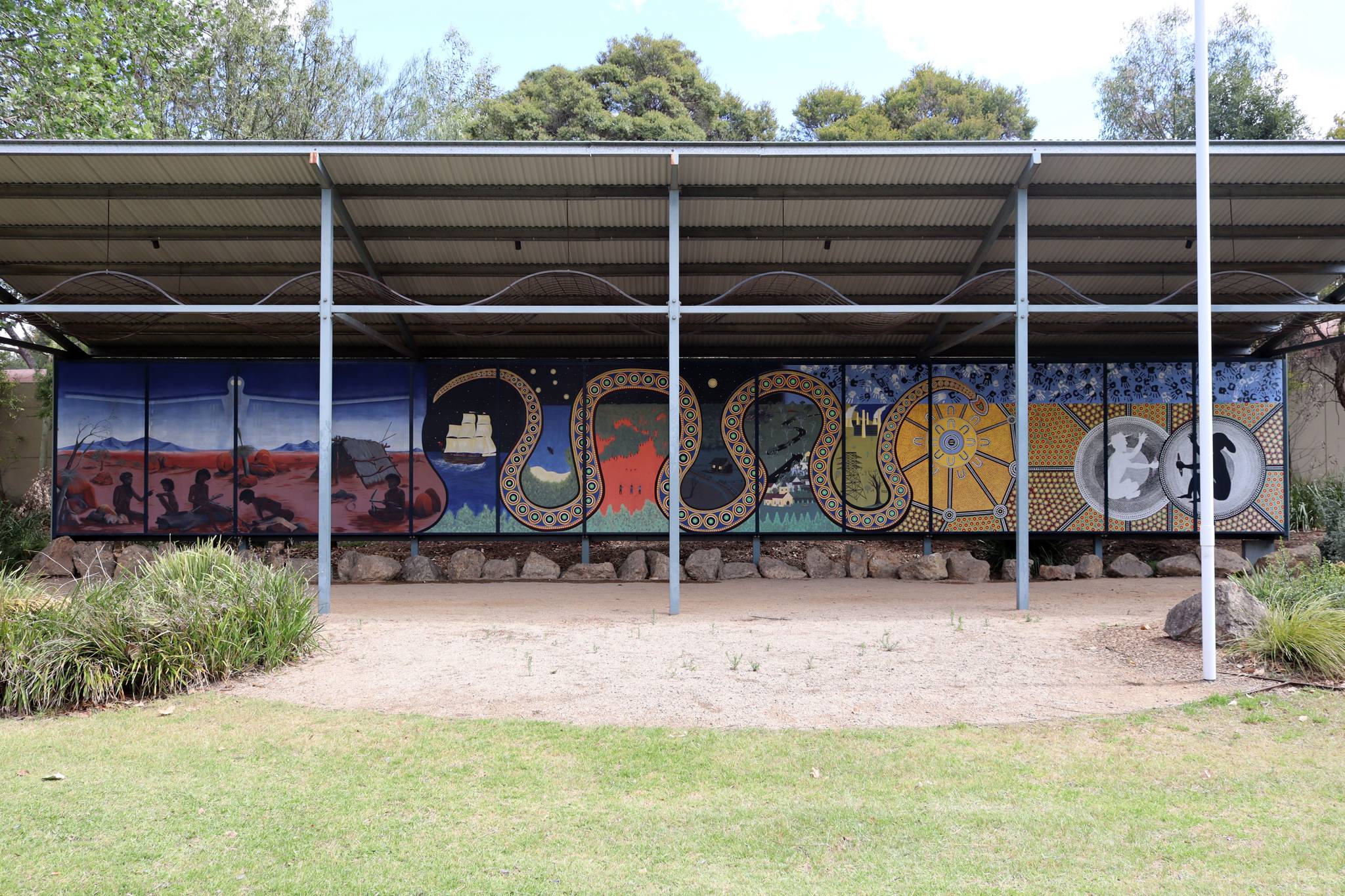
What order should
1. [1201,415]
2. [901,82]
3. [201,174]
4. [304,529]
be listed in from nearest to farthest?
1. [1201,415]
2. [201,174]
3. [304,529]
4. [901,82]

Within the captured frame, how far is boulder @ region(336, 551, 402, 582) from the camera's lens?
538 inches

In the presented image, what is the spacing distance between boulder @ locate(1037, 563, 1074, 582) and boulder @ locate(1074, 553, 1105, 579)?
26 centimetres

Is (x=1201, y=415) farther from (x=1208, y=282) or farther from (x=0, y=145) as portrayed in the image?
(x=0, y=145)

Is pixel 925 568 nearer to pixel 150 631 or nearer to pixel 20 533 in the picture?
pixel 150 631

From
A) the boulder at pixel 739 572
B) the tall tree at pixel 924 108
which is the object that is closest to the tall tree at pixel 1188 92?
the tall tree at pixel 924 108

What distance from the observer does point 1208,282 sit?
7066 millimetres

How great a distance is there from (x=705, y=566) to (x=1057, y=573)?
209 inches

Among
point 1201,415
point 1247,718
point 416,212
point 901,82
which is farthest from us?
point 901,82

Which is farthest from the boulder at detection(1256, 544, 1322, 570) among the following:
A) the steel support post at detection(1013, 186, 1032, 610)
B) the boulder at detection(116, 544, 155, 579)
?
the boulder at detection(116, 544, 155, 579)

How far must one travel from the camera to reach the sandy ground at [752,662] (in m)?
6.19

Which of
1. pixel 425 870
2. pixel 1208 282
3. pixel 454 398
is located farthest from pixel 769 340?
pixel 425 870

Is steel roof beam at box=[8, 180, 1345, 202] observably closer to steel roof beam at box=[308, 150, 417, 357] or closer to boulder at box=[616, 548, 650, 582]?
steel roof beam at box=[308, 150, 417, 357]

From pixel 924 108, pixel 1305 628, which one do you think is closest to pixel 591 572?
pixel 1305 628

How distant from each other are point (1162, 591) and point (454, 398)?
10.4 meters
